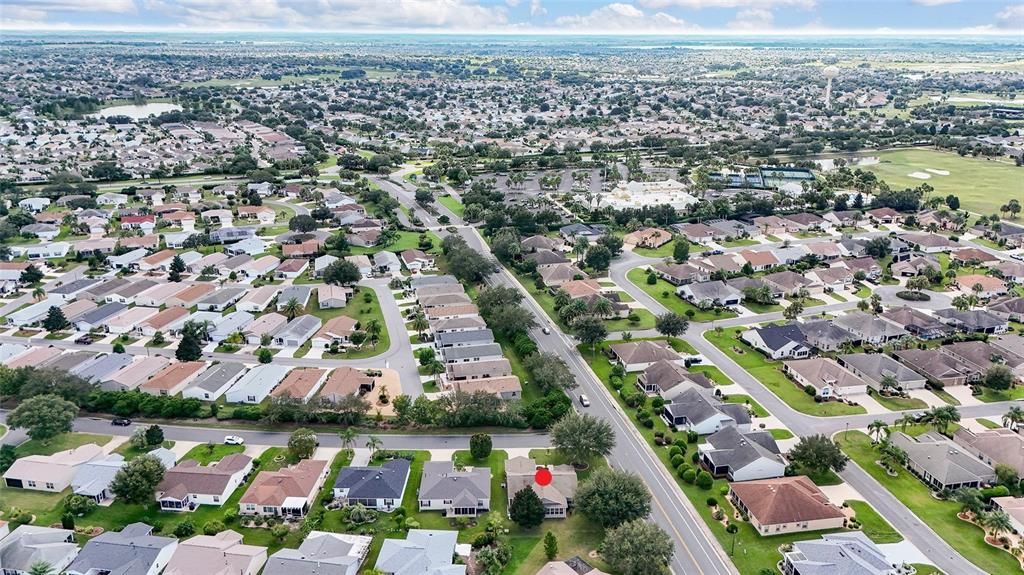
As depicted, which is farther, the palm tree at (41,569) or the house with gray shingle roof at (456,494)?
the house with gray shingle roof at (456,494)

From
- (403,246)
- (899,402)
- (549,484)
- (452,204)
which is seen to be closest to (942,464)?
(899,402)

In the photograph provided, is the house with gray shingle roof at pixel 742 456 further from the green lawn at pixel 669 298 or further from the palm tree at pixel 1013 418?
the green lawn at pixel 669 298

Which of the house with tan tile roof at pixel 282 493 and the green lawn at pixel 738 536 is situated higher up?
the house with tan tile roof at pixel 282 493

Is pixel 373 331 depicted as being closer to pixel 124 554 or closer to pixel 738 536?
pixel 124 554

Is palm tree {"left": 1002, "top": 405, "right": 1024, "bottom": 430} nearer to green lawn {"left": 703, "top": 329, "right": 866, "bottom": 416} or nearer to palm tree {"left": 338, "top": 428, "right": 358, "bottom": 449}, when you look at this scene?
green lawn {"left": 703, "top": 329, "right": 866, "bottom": 416}

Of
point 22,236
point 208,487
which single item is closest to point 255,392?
point 208,487

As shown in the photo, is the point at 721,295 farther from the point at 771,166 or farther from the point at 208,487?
the point at 771,166

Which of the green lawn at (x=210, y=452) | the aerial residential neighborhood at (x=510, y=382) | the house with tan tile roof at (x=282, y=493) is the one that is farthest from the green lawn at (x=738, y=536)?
the green lawn at (x=210, y=452)
